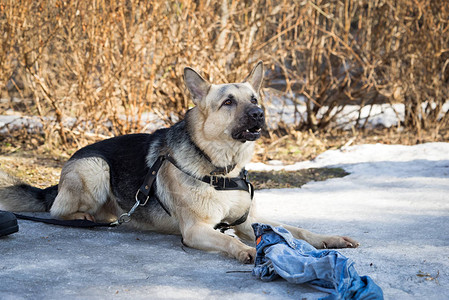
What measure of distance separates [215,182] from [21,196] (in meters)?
1.98

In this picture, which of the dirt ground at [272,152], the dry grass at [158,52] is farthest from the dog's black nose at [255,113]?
the dry grass at [158,52]

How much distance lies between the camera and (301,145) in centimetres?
938

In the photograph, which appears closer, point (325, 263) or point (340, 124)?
Answer: point (325, 263)

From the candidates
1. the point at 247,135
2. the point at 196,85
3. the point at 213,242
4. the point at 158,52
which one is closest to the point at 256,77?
the point at 196,85

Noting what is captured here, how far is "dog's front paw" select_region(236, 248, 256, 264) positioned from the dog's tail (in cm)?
226

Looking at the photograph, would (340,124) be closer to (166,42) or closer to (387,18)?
(387,18)

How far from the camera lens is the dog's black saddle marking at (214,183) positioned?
389 centimetres

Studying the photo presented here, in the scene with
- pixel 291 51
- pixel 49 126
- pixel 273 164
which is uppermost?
pixel 291 51

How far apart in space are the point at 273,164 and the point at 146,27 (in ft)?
9.37

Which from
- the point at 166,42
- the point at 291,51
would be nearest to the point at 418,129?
the point at 291,51

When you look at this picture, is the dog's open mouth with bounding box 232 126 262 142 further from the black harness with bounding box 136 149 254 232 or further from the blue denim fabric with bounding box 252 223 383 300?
the blue denim fabric with bounding box 252 223 383 300

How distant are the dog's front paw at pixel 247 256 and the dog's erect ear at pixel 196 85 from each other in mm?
1422

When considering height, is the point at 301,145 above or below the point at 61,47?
below

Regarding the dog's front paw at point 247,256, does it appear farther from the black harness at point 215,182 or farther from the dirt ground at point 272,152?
the dirt ground at point 272,152
